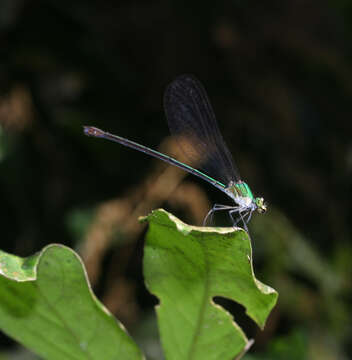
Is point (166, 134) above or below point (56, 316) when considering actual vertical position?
below

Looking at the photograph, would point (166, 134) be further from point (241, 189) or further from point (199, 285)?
point (199, 285)

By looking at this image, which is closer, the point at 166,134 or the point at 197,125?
the point at 197,125

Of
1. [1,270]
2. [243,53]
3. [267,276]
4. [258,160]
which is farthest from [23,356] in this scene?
[243,53]

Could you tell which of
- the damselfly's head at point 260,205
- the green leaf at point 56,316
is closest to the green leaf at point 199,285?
the green leaf at point 56,316

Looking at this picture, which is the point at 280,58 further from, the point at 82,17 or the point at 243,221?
the point at 243,221

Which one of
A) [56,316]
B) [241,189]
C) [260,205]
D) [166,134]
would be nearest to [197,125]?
[241,189]

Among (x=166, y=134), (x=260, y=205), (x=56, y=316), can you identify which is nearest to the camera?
(x=56, y=316)

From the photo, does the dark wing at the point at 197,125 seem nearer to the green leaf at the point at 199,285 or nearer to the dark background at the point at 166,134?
the dark background at the point at 166,134
